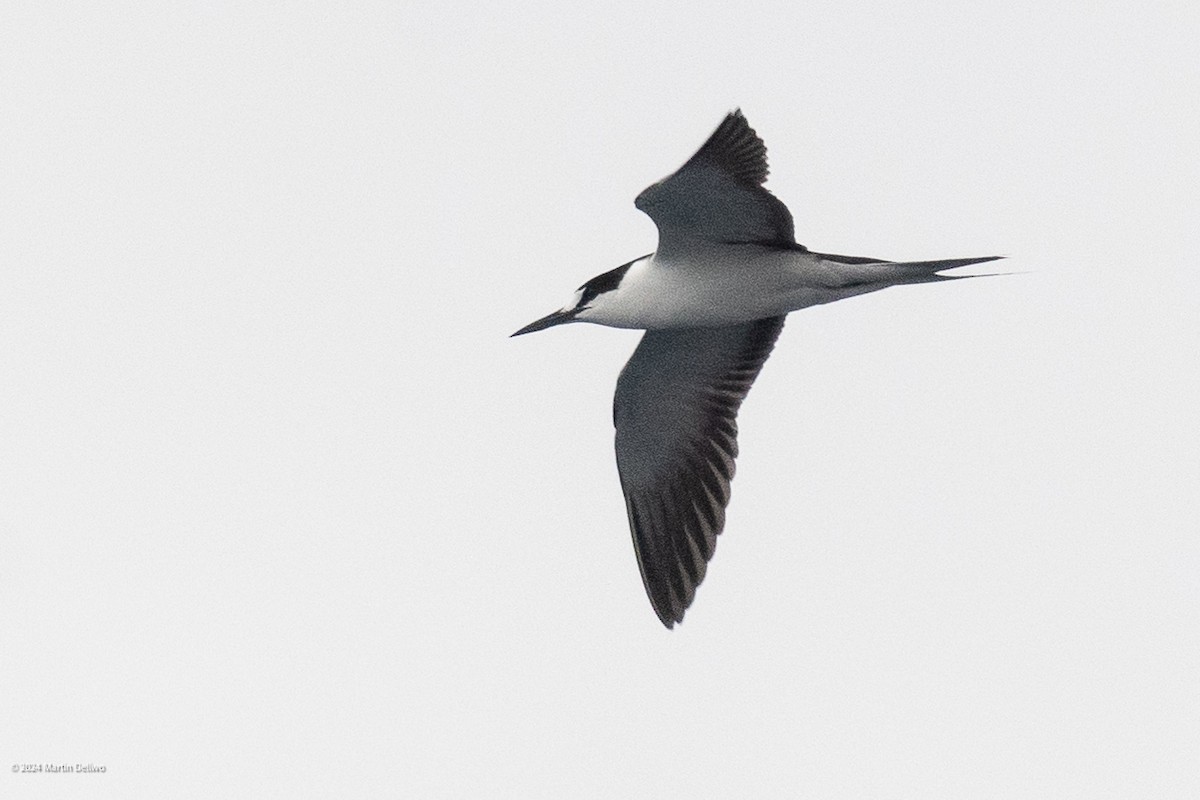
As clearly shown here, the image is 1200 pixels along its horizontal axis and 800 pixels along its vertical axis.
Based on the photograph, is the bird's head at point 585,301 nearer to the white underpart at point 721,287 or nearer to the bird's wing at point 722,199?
the white underpart at point 721,287

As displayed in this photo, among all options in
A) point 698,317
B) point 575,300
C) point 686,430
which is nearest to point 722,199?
point 698,317

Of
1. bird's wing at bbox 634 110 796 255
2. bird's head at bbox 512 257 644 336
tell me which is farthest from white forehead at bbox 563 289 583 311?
bird's wing at bbox 634 110 796 255

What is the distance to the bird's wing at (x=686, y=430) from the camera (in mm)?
12812

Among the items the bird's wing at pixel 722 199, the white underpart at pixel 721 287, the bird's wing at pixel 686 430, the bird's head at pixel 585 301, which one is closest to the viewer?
the bird's wing at pixel 722 199

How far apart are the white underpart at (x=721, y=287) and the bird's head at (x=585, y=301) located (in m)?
0.01

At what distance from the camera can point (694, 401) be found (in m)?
13.0

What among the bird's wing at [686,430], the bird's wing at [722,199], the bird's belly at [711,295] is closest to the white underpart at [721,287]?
the bird's belly at [711,295]

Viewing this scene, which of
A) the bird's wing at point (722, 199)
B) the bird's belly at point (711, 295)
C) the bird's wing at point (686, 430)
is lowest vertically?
the bird's wing at point (686, 430)

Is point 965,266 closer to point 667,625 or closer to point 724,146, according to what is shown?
point 724,146

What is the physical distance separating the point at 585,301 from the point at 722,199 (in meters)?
1.37

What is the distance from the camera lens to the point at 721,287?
38.1 feet

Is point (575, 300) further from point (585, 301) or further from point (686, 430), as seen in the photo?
point (686, 430)

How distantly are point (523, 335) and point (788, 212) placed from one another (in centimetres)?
211

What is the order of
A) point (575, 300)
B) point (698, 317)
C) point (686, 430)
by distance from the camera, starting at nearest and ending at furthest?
point (698, 317) < point (575, 300) < point (686, 430)
